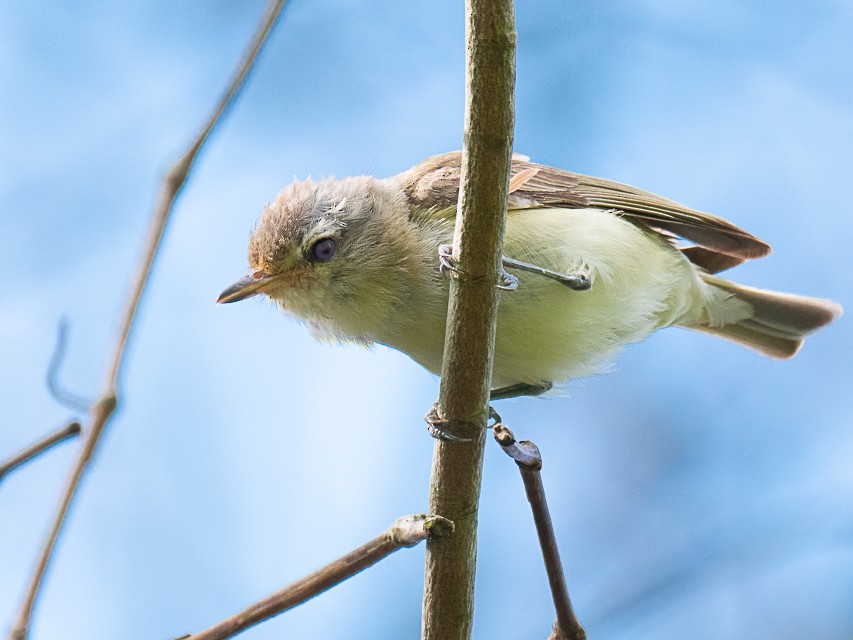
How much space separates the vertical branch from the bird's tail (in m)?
2.45

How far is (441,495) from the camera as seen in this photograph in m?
1.97

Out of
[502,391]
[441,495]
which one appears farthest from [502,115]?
[502,391]

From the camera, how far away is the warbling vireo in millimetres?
3061

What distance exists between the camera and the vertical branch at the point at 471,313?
1.84 m

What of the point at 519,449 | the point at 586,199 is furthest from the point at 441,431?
the point at 586,199

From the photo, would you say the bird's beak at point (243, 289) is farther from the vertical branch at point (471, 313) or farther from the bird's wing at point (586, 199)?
the vertical branch at point (471, 313)

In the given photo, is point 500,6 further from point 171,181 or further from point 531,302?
point 531,302

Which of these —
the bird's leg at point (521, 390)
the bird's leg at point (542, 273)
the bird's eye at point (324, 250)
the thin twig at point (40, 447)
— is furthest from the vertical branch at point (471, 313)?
the bird's leg at point (521, 390)

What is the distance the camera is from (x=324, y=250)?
319 centimetres

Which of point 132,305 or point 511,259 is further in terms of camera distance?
point 511,259

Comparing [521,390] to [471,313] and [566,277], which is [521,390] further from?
[471,313]

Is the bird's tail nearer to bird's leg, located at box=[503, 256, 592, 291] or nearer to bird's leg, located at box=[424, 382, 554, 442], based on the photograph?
bird's leg, located at box=[424, 382, 554, 442]

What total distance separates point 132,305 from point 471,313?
710mm

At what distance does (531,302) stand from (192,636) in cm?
192
